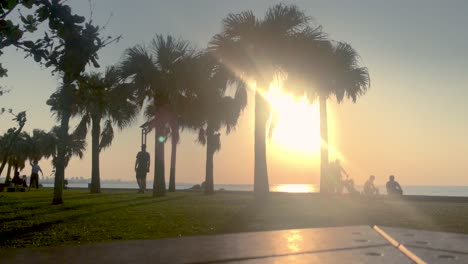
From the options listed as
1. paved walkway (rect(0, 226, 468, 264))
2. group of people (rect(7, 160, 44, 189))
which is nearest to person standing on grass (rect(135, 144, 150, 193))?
group of people (rect(7, 160, 44, 189))

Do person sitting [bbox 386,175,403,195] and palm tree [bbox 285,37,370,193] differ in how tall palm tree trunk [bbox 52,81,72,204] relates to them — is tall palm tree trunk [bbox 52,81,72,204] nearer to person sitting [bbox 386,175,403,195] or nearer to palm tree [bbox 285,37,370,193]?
palm tree [bbox 285,37,370,193]

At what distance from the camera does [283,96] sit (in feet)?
76.3

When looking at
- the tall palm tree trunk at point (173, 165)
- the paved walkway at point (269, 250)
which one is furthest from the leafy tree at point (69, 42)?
the tall palm tree trunk at point (173, 165)

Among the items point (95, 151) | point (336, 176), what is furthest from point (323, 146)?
point (95, 151)

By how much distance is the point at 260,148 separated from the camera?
21.0 m

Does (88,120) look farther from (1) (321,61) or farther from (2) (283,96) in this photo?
(1) (321,61)

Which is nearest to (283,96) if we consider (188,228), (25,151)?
(188,228)

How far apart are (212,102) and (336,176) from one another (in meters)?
9.41

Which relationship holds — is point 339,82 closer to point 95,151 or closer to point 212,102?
point 212,102

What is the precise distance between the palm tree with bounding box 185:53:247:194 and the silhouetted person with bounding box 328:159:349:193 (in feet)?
23.1

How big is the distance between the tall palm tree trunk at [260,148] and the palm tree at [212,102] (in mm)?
1826

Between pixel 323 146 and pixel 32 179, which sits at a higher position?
pixel 323 146

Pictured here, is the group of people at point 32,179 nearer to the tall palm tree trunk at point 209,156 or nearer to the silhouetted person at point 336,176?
the tall palm tree trunk at point 209,156

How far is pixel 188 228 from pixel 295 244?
345 centimetres
